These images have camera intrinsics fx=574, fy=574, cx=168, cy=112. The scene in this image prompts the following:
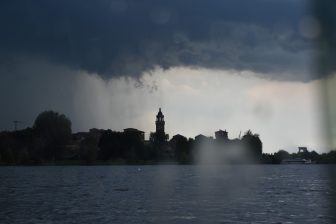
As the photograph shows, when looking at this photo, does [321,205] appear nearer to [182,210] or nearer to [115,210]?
[182,210]

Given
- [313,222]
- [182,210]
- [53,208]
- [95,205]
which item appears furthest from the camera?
[95,205]

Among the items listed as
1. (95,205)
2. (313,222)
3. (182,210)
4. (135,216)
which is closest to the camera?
(313,222)

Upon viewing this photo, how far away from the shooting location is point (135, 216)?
59.9 metres

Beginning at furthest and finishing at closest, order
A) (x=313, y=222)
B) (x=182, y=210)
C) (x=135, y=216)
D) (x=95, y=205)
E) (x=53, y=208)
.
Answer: (x=95, y=205) → (x=53, y=208) → (x=182, y=210) → (x=135, y=216) → (x=313, y=222)

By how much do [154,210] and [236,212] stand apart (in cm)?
944

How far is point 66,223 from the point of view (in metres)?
54.9

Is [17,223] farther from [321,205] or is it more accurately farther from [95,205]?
[321,205]

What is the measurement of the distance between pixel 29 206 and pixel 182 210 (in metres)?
20.6

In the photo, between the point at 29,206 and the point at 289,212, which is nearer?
the point at 289,212

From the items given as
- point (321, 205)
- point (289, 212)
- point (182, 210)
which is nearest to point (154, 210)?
point (182, 210)

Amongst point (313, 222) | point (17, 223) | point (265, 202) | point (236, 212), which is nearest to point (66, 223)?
point (17, 223)

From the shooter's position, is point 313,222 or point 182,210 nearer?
point 313,222

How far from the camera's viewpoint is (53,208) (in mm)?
69312

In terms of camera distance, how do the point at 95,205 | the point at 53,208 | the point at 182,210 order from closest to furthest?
1. the point at 182,210
2. the point at 53,208
3. the point at 95,205
